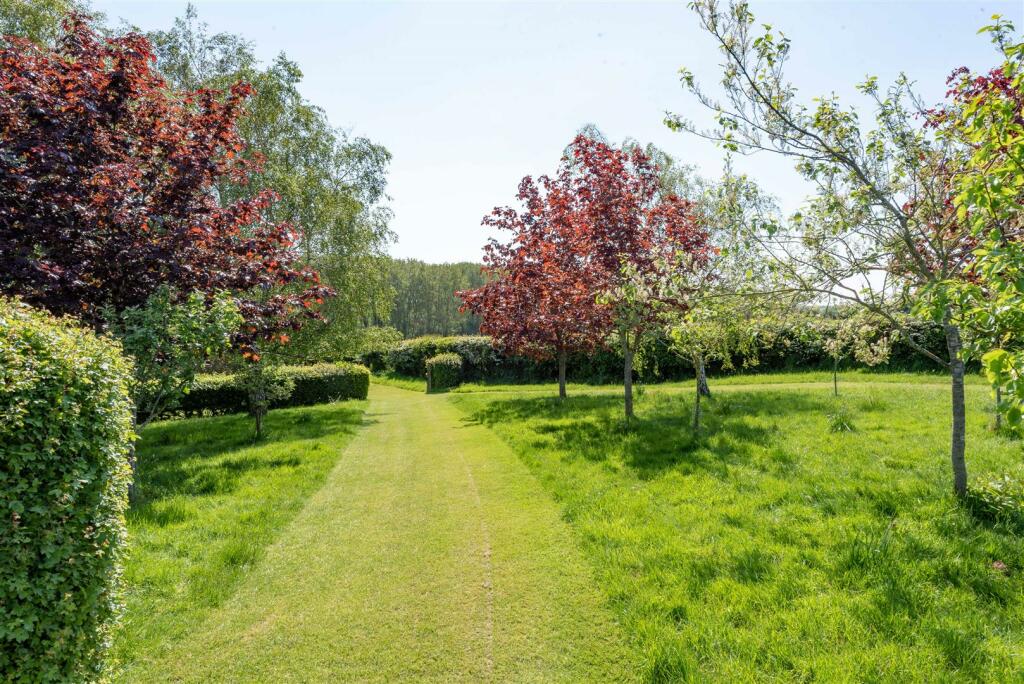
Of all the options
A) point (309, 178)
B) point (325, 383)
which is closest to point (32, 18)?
point (309, 178)

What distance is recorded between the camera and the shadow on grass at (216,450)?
29.0ft

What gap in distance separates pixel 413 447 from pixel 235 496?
4.82 metres

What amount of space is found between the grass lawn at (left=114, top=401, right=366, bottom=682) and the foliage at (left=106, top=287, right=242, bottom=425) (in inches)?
70.6

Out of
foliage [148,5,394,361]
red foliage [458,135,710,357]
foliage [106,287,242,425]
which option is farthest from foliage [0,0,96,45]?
red foliage [458,135,710,357]

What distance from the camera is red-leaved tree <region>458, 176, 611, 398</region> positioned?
14023 millimetres

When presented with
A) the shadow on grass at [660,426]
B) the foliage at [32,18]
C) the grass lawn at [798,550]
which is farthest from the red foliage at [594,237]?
the foliage at [32,18]

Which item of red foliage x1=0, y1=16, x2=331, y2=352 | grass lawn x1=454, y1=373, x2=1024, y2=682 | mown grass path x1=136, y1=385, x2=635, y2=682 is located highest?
red foliage x1=0, y1=16, x2=331, y2=352

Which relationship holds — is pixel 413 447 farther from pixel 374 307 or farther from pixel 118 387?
pixel 374 307

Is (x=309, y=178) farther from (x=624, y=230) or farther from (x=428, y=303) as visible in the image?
(x=428, y=303)

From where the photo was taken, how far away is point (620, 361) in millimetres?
28594

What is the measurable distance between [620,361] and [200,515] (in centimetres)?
2398

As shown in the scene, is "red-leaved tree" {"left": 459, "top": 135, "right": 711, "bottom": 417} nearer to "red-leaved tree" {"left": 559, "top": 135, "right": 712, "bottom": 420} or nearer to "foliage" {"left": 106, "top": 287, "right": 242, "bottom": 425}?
"red-leaved tree" {"left": 559, "top": 135, "right": 712, "bottom": 420}

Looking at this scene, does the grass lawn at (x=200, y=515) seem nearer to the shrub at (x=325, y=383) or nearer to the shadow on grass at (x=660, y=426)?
the shadow on grass at (x=660, y=426)

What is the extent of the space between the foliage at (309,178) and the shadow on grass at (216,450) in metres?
2.59
